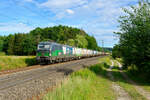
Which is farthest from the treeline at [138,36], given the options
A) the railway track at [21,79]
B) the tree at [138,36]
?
the railway track at [21,79]

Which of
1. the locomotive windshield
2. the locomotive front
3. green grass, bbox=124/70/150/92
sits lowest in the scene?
green grass, bbox=124/70/150/92

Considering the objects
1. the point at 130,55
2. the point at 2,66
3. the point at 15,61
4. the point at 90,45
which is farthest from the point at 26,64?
the point at 90,45

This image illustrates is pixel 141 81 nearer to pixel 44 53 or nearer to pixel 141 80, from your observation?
pixel 141 80

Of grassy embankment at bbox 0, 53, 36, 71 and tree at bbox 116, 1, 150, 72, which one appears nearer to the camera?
tree at bbox 116, 1, 150, 72

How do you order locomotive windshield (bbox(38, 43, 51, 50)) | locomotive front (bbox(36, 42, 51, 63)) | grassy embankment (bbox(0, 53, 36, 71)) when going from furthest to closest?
1. locomotive windshield (bbox(38, 43, 51, 50))
2. locomotive front (bbox(36, 42, 51, 63))
3. grassy embankment (bbox(0, 53, 36, 71))

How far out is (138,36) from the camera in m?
13.7

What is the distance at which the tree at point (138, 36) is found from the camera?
41.8 feet

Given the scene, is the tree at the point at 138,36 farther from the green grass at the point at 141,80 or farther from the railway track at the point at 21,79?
the railway track at the point at 21,79

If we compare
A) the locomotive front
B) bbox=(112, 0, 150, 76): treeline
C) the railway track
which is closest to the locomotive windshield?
the locomotive front

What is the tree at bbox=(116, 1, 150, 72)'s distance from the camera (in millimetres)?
12750

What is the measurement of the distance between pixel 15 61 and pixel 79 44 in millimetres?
58230

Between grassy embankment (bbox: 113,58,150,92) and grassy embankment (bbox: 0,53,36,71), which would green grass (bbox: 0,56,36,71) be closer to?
grassy embankment (bbox: 0,53,36,71)

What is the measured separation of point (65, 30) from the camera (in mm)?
108375

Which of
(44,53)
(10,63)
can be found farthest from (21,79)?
(44,53)
